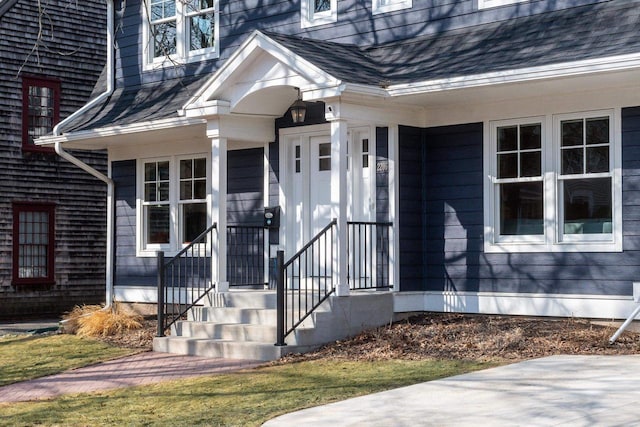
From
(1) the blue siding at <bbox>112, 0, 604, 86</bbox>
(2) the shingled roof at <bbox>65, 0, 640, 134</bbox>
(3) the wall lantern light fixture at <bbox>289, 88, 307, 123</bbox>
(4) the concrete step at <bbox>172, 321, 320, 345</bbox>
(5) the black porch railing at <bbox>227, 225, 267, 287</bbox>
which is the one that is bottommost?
(4) the concrete step at <bbox>172, 321, 320, 345</bbox>

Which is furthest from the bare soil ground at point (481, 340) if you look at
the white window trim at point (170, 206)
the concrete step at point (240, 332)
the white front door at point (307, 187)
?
the white window trim at point (170, 206)

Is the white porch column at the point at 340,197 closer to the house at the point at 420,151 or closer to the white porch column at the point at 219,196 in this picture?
the house at the point at 420,151

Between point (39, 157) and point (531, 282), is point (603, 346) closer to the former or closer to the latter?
point (531, 282)

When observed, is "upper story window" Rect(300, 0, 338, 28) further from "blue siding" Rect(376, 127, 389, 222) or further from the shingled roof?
"blue siding" Rect(376, 127, 389, 222)

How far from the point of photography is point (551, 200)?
12.1m

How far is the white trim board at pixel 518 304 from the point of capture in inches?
456

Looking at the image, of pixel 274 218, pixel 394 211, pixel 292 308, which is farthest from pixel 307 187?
pixel 292 308

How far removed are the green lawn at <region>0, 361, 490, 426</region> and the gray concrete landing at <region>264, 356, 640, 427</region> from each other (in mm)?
406

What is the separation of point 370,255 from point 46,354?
4.47 meters

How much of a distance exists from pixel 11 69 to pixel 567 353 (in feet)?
48.0

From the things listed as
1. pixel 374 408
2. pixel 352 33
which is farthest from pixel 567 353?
pixel 352 33

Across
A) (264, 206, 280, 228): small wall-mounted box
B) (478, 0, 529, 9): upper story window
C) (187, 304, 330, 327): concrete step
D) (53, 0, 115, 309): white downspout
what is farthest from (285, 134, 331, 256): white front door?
(53, 0, 115, 309): white downspout

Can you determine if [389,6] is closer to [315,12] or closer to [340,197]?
[315,12]

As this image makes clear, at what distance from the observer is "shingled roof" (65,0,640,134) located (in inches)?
442
